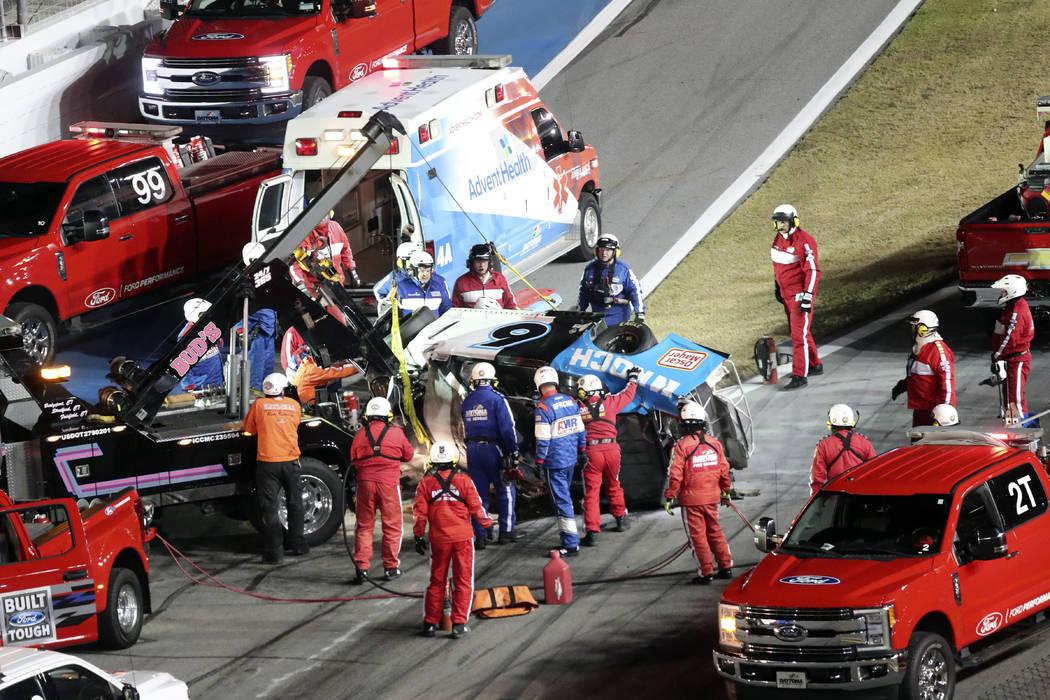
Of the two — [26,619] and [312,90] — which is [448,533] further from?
[312,90]

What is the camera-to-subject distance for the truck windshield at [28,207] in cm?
1903

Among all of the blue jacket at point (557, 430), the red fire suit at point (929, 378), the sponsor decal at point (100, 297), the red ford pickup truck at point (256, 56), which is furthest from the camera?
the red ford pickup truck at point (256, 56)

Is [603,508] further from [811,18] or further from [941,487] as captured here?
[811,18]

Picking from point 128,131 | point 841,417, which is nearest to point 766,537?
point 841,417

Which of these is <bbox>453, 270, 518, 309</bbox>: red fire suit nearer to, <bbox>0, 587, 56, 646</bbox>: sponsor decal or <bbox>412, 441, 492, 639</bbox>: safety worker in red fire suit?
<bbox>412, 441, 492, 639</bbox>: safety worker in red fire suit

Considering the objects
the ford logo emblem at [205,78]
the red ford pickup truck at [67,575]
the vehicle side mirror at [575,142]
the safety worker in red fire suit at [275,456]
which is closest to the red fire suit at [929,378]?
the safety worker in red fire suit at [275,456]

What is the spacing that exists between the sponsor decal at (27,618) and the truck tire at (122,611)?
53 centimetres

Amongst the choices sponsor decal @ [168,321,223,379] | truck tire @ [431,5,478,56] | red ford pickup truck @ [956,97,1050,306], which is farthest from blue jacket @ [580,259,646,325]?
truck tire @ [431,5,478,56]

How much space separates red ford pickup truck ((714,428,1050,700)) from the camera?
10.7 m

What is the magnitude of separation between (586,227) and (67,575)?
38.2ft

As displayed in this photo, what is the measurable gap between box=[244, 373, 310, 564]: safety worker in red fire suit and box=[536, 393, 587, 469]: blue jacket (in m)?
2.29

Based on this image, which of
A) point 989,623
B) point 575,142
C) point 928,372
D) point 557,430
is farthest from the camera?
point 575,142

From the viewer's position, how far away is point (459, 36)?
26.6 metres

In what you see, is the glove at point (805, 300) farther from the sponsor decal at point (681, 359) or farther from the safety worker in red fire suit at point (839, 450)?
the safety worker in red fire suit at point (839, 450)
